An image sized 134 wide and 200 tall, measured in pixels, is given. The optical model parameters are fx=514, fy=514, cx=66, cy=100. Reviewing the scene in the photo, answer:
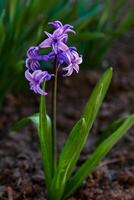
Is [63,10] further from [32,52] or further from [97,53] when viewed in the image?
[32,52]

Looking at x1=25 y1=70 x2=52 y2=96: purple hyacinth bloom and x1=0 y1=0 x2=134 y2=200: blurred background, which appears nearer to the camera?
x1=25 y1=70 x2=52 y2=96: purple hyacinth bloom

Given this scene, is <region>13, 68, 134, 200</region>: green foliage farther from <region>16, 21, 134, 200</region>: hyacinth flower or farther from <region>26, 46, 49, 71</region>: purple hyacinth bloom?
<region>26, 46, 49, 71</region>: purple hyacinth bloom

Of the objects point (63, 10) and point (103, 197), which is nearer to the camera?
point (103, 197)

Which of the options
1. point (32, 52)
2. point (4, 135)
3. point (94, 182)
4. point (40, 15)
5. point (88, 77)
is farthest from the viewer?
point (88, 77)

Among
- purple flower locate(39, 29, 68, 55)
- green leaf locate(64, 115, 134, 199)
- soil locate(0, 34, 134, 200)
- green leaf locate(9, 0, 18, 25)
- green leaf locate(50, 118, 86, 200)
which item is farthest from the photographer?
green leaf locate(9, 0, 18, 25)

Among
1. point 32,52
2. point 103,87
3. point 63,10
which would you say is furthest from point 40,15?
point 32,52

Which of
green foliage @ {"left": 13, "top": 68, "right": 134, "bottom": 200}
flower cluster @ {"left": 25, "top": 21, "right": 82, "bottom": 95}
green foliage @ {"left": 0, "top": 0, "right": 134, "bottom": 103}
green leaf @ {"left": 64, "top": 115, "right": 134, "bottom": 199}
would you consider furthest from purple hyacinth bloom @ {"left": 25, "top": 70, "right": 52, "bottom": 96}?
green foliage @ {"left": 0, "top": 0, "right": 134, "bottom": 103}

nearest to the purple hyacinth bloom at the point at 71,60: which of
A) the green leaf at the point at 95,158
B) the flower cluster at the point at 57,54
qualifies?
the flower cluster at the point at 57,54
